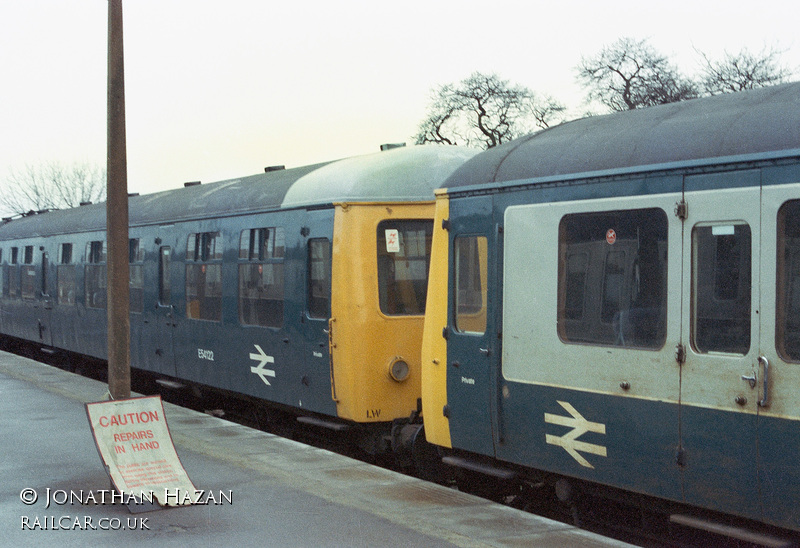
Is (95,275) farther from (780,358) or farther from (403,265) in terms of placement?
(780,358)

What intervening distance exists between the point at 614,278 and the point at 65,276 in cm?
1418

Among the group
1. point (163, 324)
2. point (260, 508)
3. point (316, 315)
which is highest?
point (316, 315)

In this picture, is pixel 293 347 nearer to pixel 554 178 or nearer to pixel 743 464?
pixel 554 178

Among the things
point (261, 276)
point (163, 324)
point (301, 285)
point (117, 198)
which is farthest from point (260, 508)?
point (163, 324)

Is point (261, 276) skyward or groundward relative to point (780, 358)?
skyward

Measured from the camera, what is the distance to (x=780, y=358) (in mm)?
5168

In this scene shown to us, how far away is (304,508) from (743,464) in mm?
2968

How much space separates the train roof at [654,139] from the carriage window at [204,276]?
4.93 m

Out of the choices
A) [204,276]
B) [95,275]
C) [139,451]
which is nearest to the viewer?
[139,451]

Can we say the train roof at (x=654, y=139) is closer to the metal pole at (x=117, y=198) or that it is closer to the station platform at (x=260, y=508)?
the station platform at (x=260, y=508)

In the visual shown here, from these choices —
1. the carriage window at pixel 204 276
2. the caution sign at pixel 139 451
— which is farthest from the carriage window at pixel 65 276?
the caution sign at pixel 139 451

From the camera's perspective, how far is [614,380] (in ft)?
20.0

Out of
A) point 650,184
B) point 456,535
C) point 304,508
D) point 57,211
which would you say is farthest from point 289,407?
point 57,211

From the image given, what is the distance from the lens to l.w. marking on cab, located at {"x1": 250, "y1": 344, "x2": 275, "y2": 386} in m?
10.5
